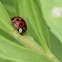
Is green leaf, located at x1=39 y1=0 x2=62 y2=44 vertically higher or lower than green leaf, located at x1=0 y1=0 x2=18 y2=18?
lower

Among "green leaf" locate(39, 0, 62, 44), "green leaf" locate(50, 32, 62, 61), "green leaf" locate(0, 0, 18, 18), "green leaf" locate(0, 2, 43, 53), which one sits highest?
"green leaf" locate(0, 0, 18, 18)

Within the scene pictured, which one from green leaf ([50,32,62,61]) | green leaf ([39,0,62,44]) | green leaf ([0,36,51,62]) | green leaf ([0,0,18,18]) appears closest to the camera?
green leaf ([39,0,62,44])

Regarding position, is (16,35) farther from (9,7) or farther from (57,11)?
(9,7)

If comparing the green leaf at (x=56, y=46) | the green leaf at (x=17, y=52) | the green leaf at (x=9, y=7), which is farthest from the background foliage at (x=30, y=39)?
the green leaf at (x=9, y=7)

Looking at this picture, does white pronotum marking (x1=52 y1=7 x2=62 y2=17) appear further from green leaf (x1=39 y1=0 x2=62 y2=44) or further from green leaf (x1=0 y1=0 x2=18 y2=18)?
green leaf (x1=0 y1=0 x2=18 y2=18)

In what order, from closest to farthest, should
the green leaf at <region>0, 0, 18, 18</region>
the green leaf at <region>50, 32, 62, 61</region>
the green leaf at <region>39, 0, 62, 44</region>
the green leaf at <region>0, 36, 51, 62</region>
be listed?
the green leaf at <region>39, 0, 62, 44</region>
the green leaf at <region>0, 36, 51, 62</region>
the green leaf at <region>50, 32, 62, 61</region>
the green leaf at <region>0, 0, 18, 18</region>

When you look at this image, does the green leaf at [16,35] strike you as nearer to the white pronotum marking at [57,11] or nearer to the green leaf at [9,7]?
the white pronotum marking at [57,11]

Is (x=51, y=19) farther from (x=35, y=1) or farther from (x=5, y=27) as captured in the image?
(x=35, y=1)

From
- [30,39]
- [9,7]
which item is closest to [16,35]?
[30,39]

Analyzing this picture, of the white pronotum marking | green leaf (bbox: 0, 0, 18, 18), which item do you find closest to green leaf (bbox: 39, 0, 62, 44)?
the white pronotum marking
